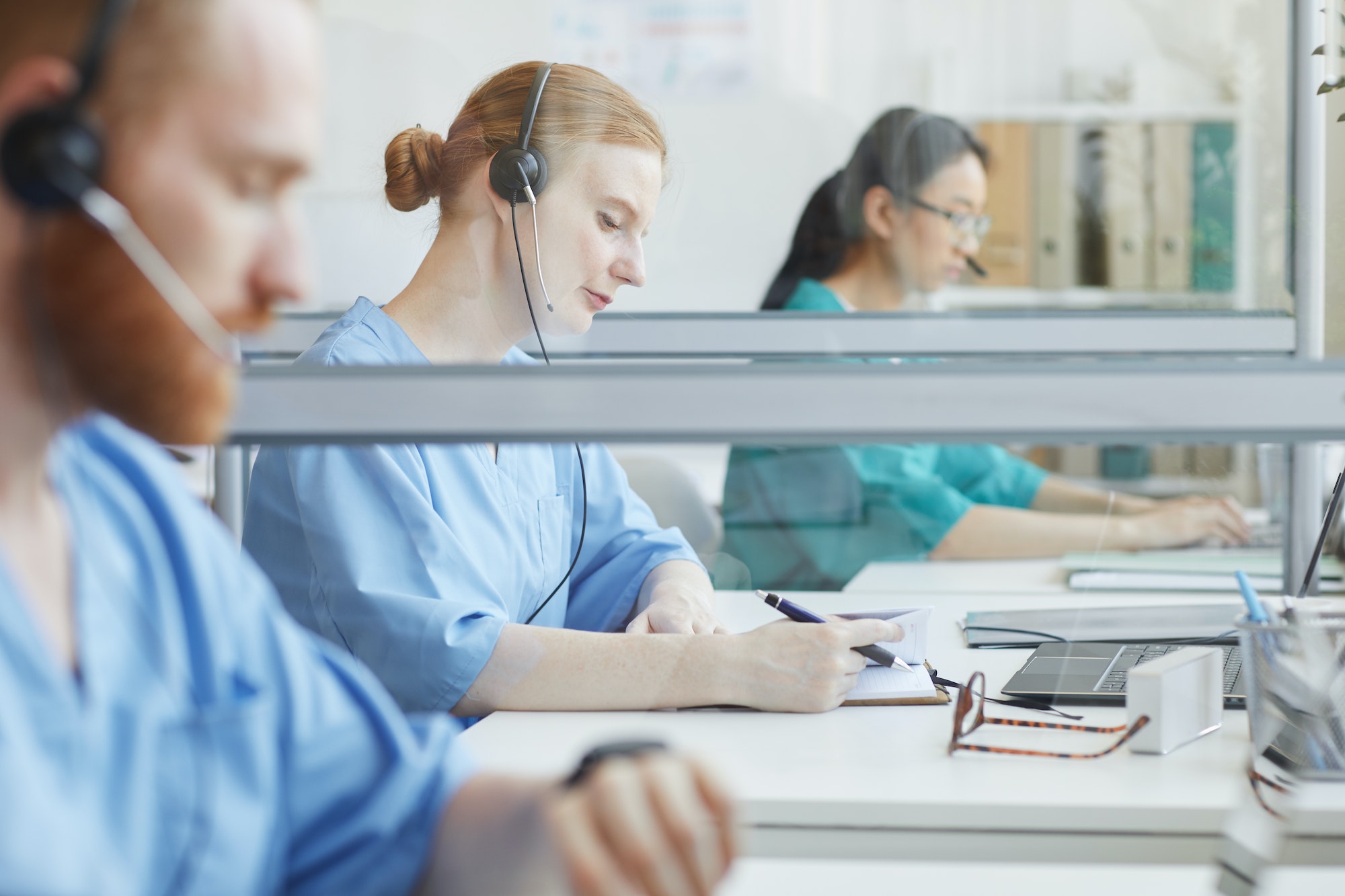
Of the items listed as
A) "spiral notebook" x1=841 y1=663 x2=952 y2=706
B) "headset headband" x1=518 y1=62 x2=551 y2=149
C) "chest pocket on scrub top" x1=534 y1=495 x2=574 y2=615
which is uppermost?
"headset headband" x1=518 y1=62 x2=551 y2=149

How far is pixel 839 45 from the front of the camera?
9.32 feet

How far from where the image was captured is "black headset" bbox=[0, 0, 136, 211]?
470 mm

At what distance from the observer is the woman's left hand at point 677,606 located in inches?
48.9

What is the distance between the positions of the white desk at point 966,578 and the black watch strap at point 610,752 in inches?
43.8

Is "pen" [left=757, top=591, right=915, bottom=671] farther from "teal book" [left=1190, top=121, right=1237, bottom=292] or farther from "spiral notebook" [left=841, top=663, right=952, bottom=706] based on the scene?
"teal book" [left=1190, top=121, right=1237, bottom=292]

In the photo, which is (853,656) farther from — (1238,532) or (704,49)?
(704,49)


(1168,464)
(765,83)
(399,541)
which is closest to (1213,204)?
(765,83)

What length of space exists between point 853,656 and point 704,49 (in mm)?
1857

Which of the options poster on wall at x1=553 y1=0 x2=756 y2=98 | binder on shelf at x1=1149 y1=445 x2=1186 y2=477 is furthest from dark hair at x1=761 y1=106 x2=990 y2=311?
binder on shelf at x1=1149 y1=445 x2=1186 y2=477

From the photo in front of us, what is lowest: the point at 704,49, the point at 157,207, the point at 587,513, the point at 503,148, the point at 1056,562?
the point at 1056,562

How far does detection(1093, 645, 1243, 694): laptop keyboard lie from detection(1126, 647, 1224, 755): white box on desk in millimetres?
64

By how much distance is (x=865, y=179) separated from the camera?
2.43 meters

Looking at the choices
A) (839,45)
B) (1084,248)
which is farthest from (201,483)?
(1084,248)

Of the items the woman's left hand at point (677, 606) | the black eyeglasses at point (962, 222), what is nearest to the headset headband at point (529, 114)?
the woman's left hand at point (677, 606)
